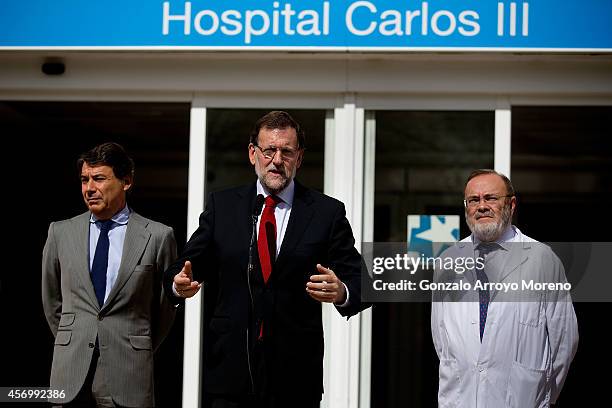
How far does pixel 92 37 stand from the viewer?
703 centimetres

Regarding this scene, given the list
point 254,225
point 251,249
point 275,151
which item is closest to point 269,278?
point 251,249

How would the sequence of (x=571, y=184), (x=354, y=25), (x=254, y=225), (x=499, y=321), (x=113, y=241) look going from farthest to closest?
1. (x=571, y=184)
2. (x=354, y=25)
3. (x=113, y=241)
4. (x=499, y=321)
5. (x=254, y=225)

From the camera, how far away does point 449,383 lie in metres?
5.35

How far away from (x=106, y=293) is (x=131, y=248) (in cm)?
26

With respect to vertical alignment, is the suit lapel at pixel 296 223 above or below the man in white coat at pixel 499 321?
above

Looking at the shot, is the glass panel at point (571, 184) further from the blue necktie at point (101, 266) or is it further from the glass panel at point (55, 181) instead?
the blue necktie at point (101, 266)

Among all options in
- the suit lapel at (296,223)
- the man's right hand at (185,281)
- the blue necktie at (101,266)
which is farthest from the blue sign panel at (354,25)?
the man's right hand at (185,281)

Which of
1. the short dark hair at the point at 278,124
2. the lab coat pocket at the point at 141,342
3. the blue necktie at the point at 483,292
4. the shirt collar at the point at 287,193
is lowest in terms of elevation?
the lab coat pocket at the point at 141,342

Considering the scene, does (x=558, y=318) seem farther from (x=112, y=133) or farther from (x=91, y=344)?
(x=112, y=133)

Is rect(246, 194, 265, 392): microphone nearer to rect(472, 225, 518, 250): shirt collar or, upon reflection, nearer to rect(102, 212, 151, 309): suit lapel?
rect(102, 212, 151, 309): suit lapel

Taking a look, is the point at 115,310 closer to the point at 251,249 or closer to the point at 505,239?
the point at 251,249

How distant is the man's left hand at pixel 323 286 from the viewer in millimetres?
4477

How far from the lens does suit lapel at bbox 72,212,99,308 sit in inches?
212

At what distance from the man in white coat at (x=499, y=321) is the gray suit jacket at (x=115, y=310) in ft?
4.91
